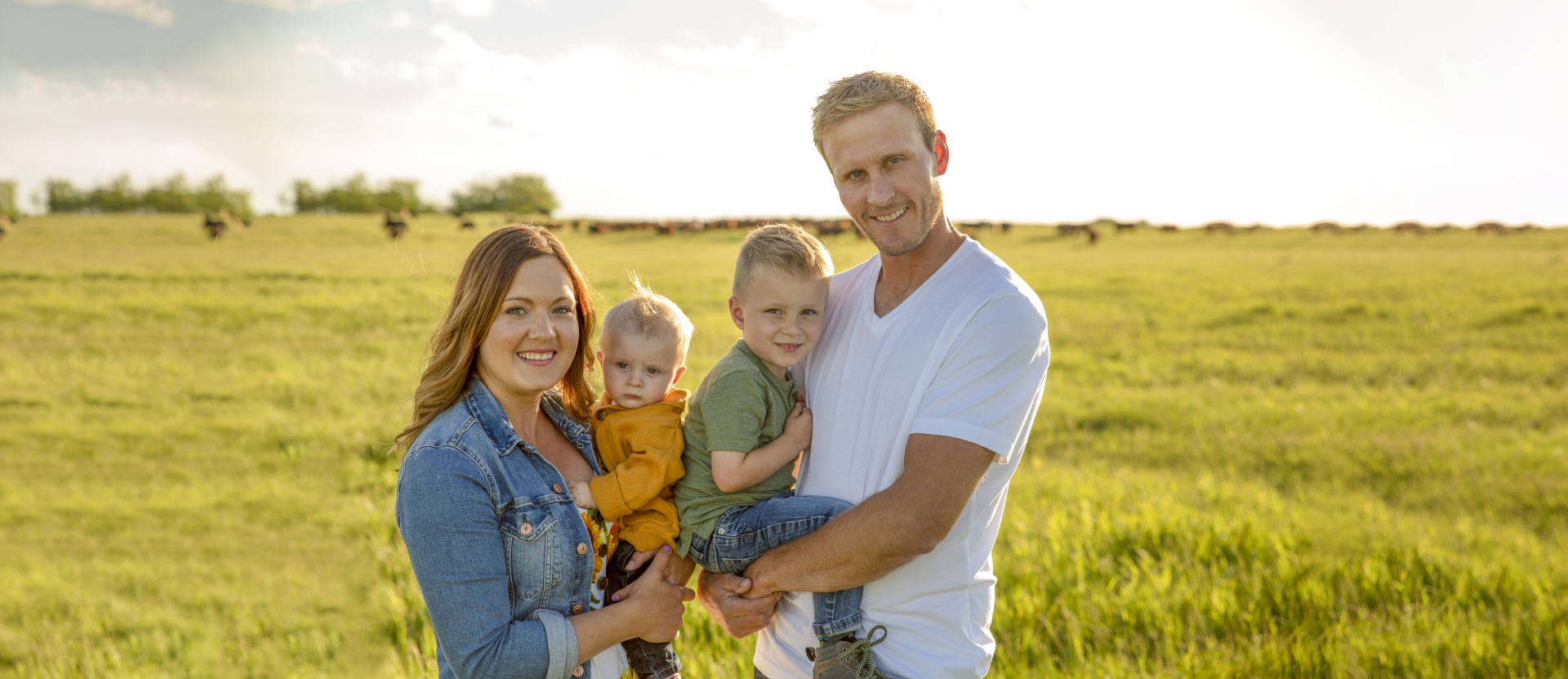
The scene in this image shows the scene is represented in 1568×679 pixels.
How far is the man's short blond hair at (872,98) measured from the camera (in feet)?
10.0

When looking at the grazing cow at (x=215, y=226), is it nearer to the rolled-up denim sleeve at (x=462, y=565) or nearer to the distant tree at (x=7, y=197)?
the distant tree at (x=7, y=197)

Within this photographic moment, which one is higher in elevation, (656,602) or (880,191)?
(880,191)

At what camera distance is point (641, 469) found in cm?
316

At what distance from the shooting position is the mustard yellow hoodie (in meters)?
3.15

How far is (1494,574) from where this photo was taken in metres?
6.34

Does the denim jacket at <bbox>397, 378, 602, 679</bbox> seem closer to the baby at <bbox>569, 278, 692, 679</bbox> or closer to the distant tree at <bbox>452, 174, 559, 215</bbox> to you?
the baby at <bbox>569, 278, 692, 679</bbox>

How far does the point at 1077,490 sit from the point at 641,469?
20.7ft

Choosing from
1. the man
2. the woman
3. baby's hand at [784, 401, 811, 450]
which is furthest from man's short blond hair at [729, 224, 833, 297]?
the woman

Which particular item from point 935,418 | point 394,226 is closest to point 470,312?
point 935,418

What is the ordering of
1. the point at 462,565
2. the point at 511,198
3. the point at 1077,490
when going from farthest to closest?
the point at 511,198, the point at 1077,490, the point at 462,565

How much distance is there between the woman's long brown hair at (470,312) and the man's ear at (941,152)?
4.41ft

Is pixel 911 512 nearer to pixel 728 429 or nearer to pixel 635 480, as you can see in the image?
pixel 728 429

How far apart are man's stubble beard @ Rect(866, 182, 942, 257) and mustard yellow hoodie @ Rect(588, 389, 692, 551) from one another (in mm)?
975

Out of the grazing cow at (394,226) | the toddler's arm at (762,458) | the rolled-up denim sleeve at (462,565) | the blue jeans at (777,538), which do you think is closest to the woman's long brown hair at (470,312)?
the rolled-up denim sleeve at (462,565)
